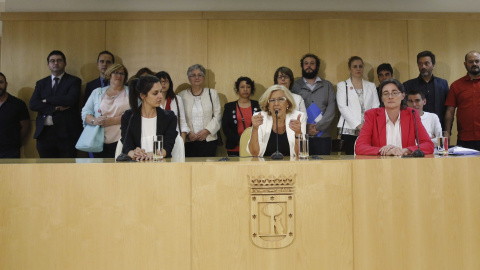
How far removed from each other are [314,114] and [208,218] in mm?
2849

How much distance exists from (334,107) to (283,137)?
1.70m

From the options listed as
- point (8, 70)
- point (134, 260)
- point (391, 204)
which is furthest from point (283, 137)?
point (8, 70)

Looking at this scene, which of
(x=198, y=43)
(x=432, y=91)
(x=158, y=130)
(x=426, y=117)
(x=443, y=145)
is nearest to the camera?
(x=443, y=145)

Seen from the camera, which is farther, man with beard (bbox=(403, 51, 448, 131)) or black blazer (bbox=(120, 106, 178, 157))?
man with beard (bbox=(403, 51, 448, 131))

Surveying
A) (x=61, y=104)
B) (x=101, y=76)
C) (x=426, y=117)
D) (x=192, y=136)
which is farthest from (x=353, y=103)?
(x=61, y=104)

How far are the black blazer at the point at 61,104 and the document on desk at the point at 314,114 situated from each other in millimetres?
2582

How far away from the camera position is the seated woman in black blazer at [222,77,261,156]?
4.62 metres

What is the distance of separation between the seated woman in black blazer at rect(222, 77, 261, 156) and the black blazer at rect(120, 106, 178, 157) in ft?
5.35

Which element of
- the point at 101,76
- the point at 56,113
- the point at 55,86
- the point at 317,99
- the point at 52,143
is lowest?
the point at 52,143

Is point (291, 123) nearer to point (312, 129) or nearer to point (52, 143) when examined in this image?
point (312, 129)

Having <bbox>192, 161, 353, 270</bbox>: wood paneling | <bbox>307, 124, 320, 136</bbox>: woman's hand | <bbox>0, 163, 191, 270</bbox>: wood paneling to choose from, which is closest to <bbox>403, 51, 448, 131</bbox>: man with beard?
<bbox>307, 124, 320, 136</bbox>: woman's hand

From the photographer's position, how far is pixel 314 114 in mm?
4633

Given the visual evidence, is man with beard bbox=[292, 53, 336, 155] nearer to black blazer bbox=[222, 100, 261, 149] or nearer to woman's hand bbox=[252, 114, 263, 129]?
black blazer bbox=[222, 100, 261, 149]

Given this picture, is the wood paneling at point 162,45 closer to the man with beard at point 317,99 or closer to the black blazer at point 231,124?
the black blazer at point 231,124
